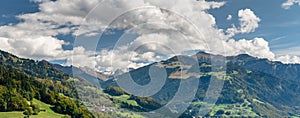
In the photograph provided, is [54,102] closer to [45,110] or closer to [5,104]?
[45,110]

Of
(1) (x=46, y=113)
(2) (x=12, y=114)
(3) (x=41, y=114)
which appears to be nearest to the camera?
(2) (x=12, y=114)

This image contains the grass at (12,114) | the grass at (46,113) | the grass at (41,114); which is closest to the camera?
the grass at (12,114)

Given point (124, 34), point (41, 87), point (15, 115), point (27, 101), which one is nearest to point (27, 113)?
point (15, 115)

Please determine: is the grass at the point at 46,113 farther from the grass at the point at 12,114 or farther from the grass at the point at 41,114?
the grass at the point at 12,114

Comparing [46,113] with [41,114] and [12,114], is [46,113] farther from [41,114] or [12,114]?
[12,114]

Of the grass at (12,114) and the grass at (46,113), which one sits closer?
the grass at (12,114)

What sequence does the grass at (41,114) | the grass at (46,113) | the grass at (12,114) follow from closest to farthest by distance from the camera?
the grass at (12,114), the grass at (41,114), the grass at (46,113)

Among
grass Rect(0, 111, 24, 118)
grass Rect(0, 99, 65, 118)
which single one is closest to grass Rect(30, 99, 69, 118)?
grass Rect(0, 99, 65, 118)

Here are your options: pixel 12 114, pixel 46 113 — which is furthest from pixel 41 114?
pixel 12 114

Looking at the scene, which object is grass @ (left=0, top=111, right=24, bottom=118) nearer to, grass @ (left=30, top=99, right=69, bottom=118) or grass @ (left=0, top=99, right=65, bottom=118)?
grass @ (left=0, top=99, right=65, bottom=118)

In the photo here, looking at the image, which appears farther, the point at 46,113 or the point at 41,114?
the point at 46,113

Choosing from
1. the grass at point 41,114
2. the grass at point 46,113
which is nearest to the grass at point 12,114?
the grass at point 41,114
